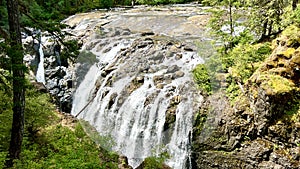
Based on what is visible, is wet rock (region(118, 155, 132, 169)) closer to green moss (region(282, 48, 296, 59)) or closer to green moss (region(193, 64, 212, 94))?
green moss (region(193, 64, 212, 94))

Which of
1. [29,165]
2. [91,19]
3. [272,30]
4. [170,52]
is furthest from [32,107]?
[91,19]

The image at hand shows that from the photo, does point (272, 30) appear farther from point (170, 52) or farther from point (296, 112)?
point (296, 112)

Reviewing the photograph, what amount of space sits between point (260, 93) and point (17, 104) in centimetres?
653

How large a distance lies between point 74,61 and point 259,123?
18.0 feet

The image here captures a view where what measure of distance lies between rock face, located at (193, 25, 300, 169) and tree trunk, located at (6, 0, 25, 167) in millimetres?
5424

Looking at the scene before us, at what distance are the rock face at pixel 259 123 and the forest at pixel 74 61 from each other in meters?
0.05

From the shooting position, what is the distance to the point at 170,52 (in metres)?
13.9

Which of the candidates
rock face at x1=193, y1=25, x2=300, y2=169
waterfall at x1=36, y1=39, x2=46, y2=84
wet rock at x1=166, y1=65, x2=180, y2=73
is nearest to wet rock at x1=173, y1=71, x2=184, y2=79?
wet rock at x1=166, y1=65, x2=180, y2=73

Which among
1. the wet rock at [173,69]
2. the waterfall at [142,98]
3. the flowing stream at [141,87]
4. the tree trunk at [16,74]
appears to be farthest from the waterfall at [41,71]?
the tree trunk at [16,74]

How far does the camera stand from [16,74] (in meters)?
5.73

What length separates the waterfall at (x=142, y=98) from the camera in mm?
10414

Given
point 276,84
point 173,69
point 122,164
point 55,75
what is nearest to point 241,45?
point 276,84

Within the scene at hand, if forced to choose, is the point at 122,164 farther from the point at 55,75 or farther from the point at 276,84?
the point at 55,75

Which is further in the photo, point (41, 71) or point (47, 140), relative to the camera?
point (41, 71)
